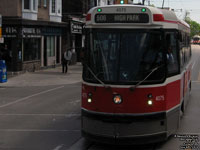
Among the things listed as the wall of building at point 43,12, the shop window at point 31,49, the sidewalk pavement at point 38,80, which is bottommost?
the sidewalk pavement at point 38,80

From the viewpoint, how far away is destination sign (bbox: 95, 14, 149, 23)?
8.42m

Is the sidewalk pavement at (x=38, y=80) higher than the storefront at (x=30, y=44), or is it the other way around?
the storefront at (x=30, y=44)

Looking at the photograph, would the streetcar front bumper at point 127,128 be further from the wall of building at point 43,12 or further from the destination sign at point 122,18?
the wall of building at point 43,12

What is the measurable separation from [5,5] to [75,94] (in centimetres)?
1238

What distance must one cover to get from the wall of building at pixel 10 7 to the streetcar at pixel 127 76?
817 inches

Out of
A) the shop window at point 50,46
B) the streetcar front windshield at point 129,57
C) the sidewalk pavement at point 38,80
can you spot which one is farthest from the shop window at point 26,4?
the streetcar front windshield at point 129,57

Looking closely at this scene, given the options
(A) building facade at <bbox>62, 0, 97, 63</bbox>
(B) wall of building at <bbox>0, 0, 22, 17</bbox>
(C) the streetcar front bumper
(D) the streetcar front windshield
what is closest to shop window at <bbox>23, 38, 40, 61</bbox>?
(B) wall of building at <bbox>0, 0, 22, 17</bbox>

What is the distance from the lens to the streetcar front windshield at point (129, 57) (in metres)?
8.31

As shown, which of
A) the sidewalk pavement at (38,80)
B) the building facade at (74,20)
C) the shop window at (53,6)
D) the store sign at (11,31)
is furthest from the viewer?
the building facade at (74,20)

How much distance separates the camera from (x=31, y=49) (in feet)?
102

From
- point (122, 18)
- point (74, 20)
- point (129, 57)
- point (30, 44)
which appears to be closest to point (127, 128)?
point (129, 57)

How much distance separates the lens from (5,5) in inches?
1121

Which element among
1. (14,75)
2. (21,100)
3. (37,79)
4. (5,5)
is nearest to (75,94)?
(21,100)

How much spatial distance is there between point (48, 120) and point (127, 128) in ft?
16.2
